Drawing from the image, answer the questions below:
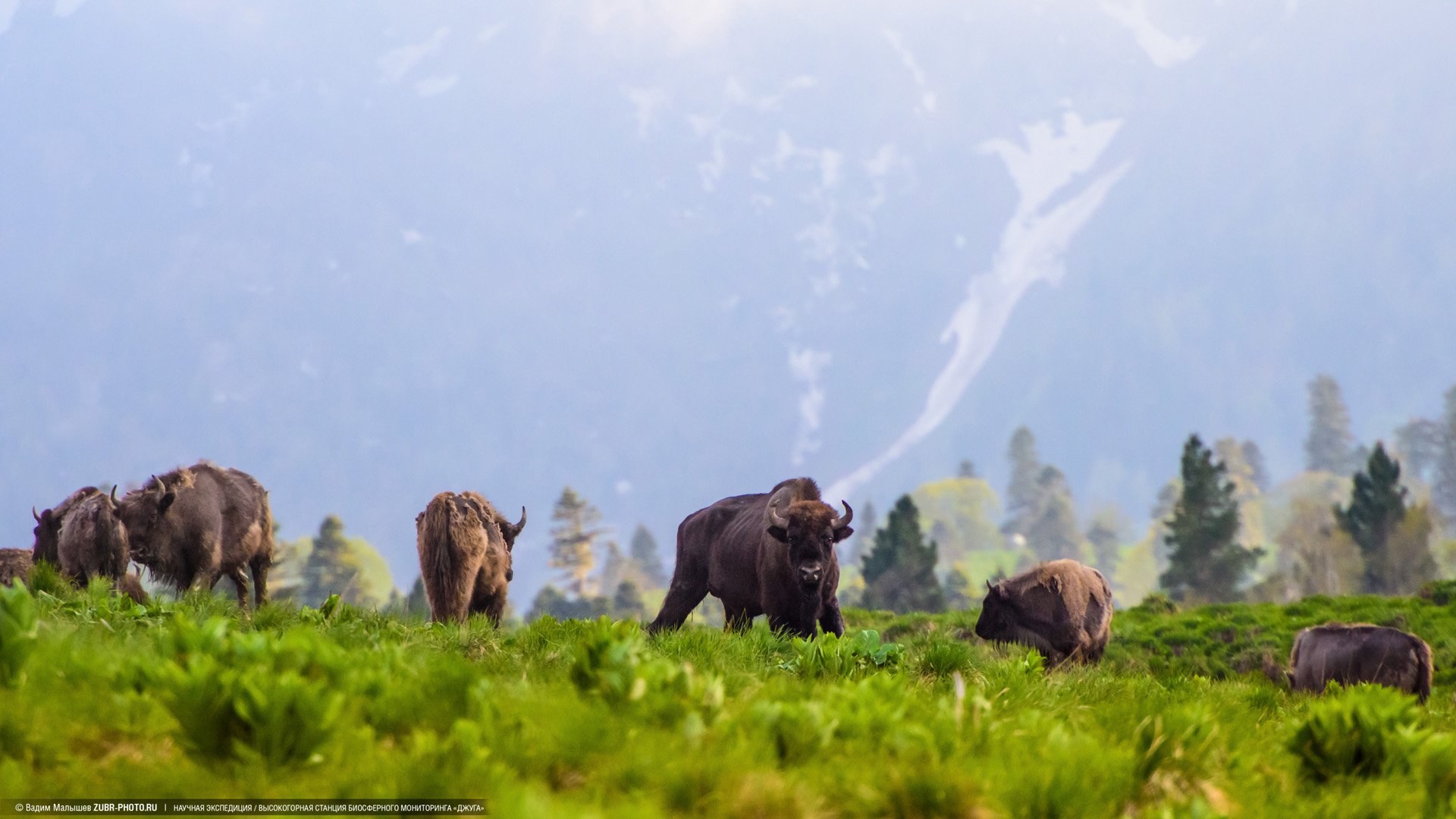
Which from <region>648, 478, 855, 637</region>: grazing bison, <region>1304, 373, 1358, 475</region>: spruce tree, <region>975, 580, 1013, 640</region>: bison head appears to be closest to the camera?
<region>648, 478, 855, 637</region>: grazing bison

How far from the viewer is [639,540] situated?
14338cm

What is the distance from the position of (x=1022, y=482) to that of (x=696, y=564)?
149883mm

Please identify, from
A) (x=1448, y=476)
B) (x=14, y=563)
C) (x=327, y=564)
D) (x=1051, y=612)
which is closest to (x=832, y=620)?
(x=1051, y=612)

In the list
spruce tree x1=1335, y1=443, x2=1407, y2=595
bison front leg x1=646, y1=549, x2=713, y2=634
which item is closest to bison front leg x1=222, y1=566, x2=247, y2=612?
bison front leg x1=646, y1=549, x2=713, y2=634

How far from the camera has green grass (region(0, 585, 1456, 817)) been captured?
4078 mm

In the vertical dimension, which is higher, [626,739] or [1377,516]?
[1377,516]

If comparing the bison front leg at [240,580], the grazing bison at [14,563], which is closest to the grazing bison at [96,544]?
the bison front leg at [240,580]

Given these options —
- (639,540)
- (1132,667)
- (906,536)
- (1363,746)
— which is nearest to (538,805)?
(1363,746)

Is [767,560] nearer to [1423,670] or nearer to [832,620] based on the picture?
[832,620]

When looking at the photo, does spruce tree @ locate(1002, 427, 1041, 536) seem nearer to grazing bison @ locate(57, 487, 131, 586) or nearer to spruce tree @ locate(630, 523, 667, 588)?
spruce tree @ locate(630, 523, 667, 588)

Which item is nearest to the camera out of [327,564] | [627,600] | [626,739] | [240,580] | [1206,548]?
[626,739]

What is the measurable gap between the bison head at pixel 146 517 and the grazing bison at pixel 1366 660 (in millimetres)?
16305

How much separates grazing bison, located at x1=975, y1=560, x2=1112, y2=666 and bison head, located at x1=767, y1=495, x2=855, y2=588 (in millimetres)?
6368

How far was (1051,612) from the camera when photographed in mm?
18391
